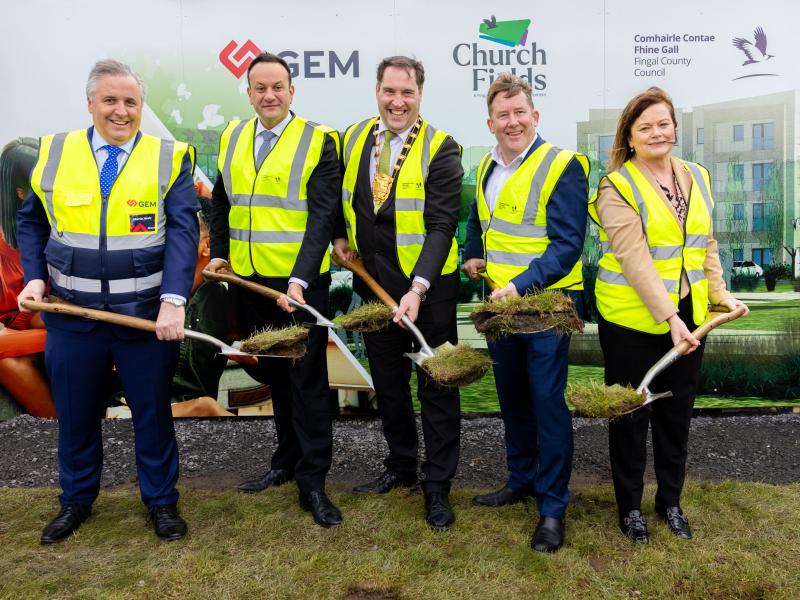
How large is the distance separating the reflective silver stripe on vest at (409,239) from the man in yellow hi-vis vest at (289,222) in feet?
1.25

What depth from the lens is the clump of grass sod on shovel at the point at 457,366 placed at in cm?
304

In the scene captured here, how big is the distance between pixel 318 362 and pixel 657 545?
1914 mm

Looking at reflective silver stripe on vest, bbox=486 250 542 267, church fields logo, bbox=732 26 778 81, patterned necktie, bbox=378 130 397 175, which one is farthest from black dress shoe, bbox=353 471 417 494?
church fields logo, bbox=732 26 778 81

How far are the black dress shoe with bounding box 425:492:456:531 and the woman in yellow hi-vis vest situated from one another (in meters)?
0.87

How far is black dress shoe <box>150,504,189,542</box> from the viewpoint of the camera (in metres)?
3.34

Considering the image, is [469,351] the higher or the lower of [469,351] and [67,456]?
the higher

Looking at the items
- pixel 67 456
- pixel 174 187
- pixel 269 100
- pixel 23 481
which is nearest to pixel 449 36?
pixel 269 100

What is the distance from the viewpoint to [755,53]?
484 cm

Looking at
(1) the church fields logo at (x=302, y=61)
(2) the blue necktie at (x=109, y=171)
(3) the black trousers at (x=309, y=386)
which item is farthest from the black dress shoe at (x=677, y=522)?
(1) the church fields logo at (x=302, y=61)

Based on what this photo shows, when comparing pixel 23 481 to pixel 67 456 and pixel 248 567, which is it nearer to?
pixel 67 456

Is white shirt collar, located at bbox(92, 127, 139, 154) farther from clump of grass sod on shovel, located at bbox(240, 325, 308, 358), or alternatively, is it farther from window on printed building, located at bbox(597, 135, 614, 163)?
window on printed building, located at bbox(597, 135, 614, 163)

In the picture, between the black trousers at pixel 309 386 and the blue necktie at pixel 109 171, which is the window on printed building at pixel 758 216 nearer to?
the black trousers at pixel 309 386

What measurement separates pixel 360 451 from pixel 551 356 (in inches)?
81.8

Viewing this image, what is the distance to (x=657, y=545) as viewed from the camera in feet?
10.4
